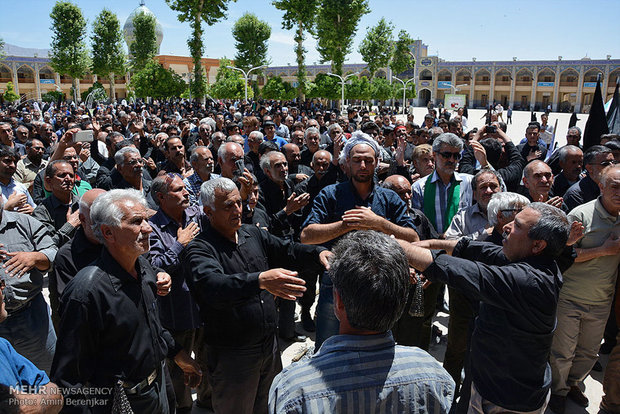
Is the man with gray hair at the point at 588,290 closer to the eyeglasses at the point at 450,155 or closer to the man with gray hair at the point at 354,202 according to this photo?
the eyeglasses at the point at 450,155

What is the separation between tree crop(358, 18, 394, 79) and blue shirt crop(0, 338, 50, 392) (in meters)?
49.1

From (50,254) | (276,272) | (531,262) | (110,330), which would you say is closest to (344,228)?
(276,272)

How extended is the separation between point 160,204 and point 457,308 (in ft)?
9.34

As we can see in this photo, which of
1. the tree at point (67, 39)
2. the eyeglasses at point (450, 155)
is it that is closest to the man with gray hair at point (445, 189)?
the eyeglasses at point (450, 155)

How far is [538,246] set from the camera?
2492 millimetres

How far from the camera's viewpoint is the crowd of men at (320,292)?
65.6 inches

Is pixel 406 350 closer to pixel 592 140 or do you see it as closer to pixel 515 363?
pixel 515 363

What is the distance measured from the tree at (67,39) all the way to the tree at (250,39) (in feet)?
52.8

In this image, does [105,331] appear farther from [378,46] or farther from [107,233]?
[378,46]

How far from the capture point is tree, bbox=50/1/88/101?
130 feet

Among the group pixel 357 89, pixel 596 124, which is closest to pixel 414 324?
pixel 596 124

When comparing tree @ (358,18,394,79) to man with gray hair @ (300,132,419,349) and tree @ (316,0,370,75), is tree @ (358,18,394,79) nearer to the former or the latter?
tree @ (316,0,370,75)

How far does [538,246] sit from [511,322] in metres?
0.47

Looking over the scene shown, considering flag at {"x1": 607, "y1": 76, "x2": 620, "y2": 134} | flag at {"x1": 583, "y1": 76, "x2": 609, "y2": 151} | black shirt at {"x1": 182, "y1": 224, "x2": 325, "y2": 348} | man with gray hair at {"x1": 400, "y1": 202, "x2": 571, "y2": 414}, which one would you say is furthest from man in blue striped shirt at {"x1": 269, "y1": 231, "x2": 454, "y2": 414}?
flag at {"x1": 607, "y1": 76, "x2": 620, "y2": 134}
